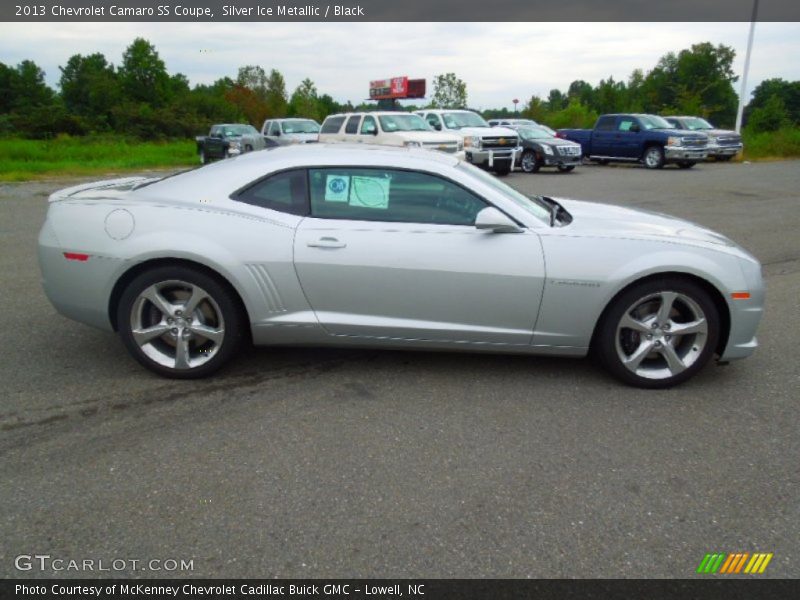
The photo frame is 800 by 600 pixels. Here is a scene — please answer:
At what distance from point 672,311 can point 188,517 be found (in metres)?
3.00

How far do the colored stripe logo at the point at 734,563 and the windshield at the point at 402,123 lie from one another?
625 inches

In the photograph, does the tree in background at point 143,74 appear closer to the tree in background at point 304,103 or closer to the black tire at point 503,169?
the tree in background at point 304,103

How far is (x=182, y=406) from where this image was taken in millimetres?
3617

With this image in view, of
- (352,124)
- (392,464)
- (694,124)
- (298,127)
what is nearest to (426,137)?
(352,124)

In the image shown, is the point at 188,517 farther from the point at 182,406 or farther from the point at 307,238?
the point at 307,238

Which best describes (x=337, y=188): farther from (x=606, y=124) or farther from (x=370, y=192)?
(x=606, y=124)

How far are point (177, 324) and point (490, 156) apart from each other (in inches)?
644

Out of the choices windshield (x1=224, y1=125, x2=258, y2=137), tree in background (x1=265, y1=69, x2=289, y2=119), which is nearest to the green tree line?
tree in background (x1=265, y1=69, x2=289, y2=119)

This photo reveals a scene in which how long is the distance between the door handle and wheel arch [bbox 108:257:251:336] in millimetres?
558

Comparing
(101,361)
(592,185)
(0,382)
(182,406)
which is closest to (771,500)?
(182,406)

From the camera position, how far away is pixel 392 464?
9.90 ft

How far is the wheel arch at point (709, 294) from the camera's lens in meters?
3.79

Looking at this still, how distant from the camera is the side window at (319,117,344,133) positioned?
18.5m

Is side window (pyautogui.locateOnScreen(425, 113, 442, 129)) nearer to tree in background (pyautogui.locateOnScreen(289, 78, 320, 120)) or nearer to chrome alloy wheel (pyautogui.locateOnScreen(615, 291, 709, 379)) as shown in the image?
chrome alloy wheel (pyautogui.locateOnScreen(615, 291, 709, 379))
